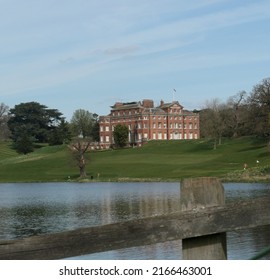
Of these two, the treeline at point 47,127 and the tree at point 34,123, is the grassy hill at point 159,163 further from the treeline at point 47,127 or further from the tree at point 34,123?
the tree at point 34,123

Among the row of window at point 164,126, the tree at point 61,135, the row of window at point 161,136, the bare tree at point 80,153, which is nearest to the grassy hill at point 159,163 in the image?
the bare tree at point 80,153

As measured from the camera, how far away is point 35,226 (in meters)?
34.9

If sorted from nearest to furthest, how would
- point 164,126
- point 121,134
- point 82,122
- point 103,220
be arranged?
point 103,220 < point 121,134 < point 164,126 < point 82,122

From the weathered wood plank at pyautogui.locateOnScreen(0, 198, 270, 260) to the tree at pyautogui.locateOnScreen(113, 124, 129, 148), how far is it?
15483 centimetres

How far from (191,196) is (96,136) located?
17671cm

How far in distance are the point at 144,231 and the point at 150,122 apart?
6445 inches

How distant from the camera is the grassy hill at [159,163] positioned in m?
91.9

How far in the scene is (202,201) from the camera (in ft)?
13.3

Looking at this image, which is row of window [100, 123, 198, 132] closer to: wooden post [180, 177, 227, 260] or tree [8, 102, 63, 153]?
tree [8, 102, 63, 153]

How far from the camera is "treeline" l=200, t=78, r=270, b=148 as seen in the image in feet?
362

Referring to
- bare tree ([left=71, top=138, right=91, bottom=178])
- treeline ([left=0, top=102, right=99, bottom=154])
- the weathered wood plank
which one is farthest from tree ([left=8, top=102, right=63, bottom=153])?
the weathered wood plank

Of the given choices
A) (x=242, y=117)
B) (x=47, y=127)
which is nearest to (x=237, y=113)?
(x=242, y=117)

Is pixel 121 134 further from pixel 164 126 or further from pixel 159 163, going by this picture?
pixel 159 163
